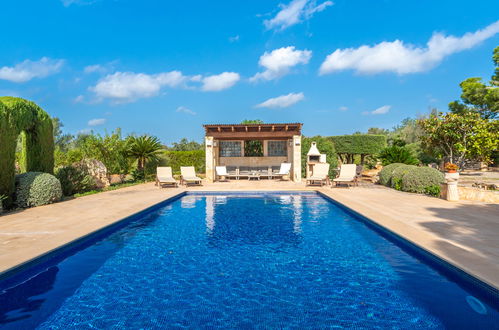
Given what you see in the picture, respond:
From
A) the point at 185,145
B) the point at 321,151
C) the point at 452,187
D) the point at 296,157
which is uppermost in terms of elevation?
the point at 185,145

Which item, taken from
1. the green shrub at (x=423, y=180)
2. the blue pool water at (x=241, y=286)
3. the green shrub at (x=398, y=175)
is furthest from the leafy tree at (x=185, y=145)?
the blue pool water at (x=241, y=286)

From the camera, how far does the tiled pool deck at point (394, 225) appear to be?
389cm

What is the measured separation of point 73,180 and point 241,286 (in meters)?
10.00

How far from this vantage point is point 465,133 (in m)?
12.6

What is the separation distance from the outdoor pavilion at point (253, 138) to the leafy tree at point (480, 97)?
15796 millimetres

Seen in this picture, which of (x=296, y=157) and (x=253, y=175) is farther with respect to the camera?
(x=253, y=175)

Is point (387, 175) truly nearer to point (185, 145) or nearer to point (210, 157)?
point (210, 157)

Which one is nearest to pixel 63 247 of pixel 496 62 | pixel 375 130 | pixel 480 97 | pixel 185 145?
pixel 480 97

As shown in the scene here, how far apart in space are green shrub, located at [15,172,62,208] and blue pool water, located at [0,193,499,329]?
4.09m

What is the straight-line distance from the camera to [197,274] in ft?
13.4

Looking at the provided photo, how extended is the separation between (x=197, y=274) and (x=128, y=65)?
26724 millimetres

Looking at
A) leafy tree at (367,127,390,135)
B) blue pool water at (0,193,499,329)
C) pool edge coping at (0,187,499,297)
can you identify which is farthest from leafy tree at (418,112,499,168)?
leafy tree at (367,127,390,135)

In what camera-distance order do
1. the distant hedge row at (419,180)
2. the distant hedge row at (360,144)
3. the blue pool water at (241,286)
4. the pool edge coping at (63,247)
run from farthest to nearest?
the distant hedge row at (360,144) → the distant hedge row at (419,180) → the pool edge coping at (63,247) → the blue pool water at (241,286)

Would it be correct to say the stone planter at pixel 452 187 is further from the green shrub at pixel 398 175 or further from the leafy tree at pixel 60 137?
the leafy tree at pixel 60 137
